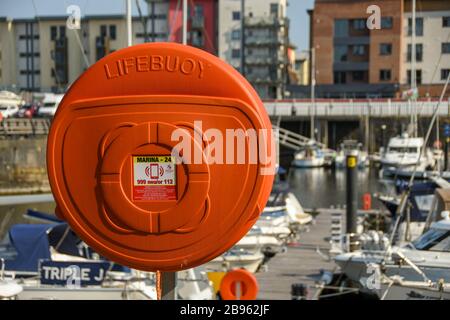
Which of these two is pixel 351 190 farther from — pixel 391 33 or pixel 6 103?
pixel 6 103

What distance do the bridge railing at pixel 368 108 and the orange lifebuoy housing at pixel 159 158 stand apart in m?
3.20

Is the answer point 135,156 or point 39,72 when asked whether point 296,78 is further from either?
point 135,156

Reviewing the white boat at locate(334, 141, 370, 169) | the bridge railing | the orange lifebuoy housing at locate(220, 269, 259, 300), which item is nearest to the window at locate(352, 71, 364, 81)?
the bridge railing

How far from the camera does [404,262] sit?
692cm

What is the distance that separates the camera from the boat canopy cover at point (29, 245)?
8.05 meters

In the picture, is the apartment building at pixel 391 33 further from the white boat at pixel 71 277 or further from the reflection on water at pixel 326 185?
the reflection on water at pixel 326 185

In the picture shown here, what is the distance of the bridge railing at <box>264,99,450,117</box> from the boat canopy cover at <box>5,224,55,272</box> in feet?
10.0

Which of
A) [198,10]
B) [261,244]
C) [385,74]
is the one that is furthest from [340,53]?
[198,10]

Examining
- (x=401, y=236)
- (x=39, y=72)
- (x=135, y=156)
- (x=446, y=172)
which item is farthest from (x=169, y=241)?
(x=446, y=172)

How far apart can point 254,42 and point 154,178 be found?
80.6 ft

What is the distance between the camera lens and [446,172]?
48.9 feet

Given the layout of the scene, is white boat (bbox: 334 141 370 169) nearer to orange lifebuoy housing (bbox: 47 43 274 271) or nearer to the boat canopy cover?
the boat canopy cover

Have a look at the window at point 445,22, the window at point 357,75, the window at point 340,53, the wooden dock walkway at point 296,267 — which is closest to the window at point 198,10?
the wooden dock walkway at point 296,267

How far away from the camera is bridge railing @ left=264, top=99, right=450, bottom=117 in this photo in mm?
5937
